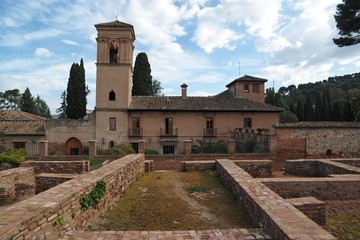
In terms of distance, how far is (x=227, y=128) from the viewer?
25547mm

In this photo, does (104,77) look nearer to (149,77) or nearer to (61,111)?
(149,77)

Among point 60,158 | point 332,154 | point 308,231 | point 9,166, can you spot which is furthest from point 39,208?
point 332,154

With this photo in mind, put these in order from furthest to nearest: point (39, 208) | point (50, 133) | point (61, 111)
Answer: point (61, 111), point (50, 133), point (39, 208)

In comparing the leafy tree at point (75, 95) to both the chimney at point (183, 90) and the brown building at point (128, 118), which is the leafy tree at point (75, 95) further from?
the chimney at point (183, 90)

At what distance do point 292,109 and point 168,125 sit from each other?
90.4 feet

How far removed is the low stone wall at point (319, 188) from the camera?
771 centimetres

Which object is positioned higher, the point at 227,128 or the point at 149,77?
the point at 149,77

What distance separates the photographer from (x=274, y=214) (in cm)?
452

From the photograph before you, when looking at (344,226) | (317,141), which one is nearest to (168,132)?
(317,141)

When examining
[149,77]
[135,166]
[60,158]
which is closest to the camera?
[135,166]

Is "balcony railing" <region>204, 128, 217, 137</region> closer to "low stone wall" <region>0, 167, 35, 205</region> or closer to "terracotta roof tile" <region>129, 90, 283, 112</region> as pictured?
"terracotta roof tile" <region>129, 90, 283, 112</region>

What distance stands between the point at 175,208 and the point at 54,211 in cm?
295

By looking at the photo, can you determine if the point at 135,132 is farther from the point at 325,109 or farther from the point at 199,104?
the point at 325,109

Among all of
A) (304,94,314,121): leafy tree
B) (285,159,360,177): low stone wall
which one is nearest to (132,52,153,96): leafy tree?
(285,159,360,177): low stone wall
